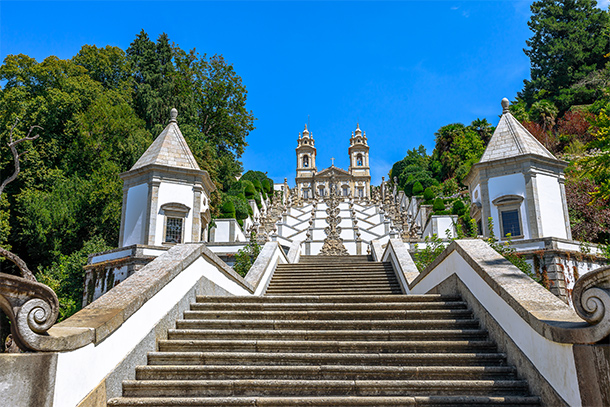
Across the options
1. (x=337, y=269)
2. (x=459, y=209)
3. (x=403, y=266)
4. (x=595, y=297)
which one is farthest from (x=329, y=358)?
(x=459, y=209)

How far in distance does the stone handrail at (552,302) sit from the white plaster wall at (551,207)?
14604 millimetres

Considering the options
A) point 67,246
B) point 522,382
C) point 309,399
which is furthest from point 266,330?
point 67,246

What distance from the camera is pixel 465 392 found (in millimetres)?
4148

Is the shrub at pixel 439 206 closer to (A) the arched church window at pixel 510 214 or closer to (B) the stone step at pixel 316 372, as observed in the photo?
(A) the arched church window at pixel 510 214

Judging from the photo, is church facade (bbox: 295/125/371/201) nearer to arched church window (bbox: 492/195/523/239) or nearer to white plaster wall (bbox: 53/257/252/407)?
arched church window (bbox: 492/195/523/239)

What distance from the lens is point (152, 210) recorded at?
61.3 feet

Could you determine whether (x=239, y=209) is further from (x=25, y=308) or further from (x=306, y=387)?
(x=25, y=308)

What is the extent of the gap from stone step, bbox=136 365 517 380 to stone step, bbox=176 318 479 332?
3.04 ft

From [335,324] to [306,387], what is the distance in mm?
1315

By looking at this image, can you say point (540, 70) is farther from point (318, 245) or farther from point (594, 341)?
point (594, 341)

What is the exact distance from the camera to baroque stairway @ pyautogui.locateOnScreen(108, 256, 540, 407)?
4.10 meters

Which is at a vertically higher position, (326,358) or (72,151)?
(72,151)

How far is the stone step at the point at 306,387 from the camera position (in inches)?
164

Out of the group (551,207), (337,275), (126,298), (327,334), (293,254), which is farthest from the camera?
(551,207)
